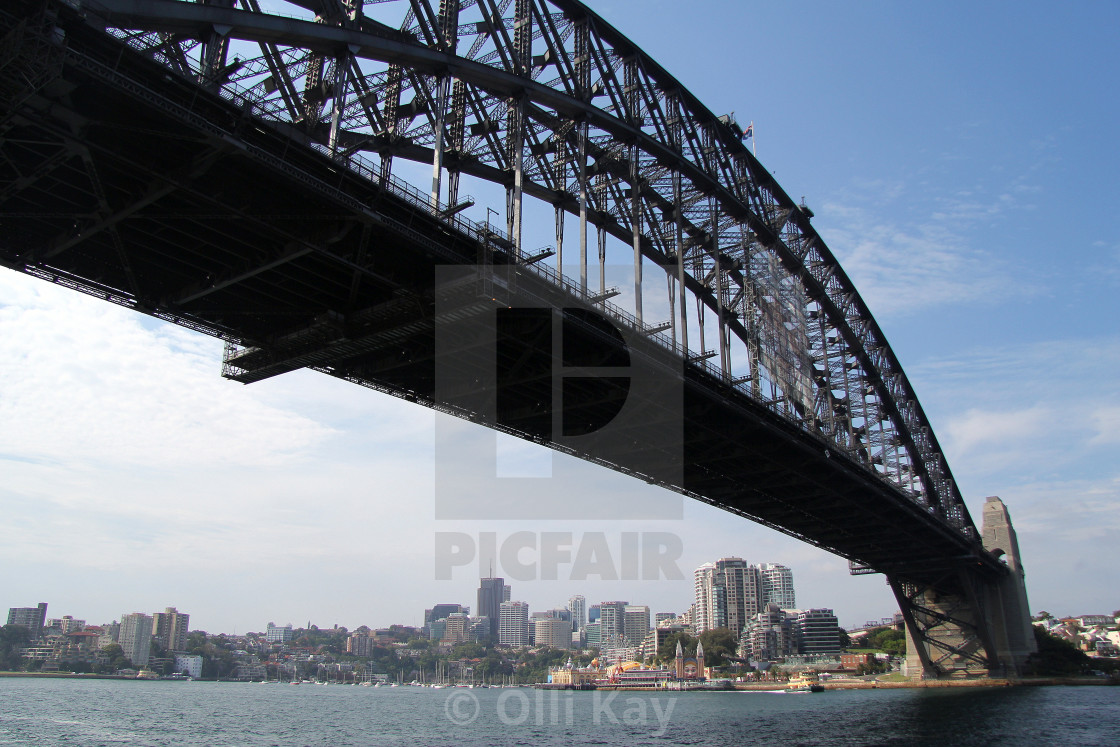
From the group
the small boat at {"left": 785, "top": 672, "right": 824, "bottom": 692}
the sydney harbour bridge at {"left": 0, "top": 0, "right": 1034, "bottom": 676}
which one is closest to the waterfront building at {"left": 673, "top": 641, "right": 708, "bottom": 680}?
the small boat at {"left": 785, "top": 672, "right": 824, "bottom": 692}

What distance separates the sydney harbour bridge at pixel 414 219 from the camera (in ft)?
71.7

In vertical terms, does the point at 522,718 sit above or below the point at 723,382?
below

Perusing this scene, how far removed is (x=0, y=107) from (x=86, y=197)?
542 cm

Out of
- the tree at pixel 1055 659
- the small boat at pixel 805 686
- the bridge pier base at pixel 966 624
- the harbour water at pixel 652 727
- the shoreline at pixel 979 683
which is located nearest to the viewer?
the harbour water at pixel 652 727

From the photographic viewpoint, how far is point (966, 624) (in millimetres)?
98688

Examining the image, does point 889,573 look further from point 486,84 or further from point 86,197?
point 86,197

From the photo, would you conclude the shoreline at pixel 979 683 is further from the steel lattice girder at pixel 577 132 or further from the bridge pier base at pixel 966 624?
the steel lattice girder at pixel 577 132

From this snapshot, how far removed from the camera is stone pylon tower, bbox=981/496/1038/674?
98.9 meters

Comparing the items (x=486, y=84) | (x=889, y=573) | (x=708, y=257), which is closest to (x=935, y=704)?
(x=889, y=573)

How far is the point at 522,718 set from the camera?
254 feet

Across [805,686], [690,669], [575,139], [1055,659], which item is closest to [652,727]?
[575,139]

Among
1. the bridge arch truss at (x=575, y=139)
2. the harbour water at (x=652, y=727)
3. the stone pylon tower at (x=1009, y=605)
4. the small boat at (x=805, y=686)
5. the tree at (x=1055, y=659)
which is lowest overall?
the small boat at (x=805, y=686)

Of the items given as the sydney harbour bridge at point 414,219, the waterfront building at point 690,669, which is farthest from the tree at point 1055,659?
the waterfront building at point 690,669

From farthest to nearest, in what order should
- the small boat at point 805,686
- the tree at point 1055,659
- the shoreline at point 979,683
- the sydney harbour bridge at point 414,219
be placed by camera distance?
1. the small boat at point 805,686
2. the tree at point 1055,659
3. the shoreline at point 979,683
4. the sydney harbour bridge at point 414,219
